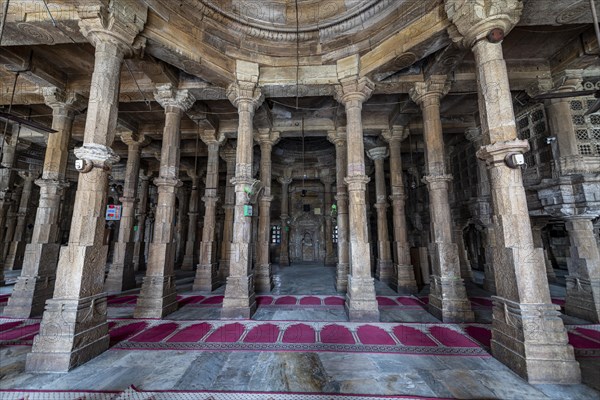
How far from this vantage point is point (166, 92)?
671cm

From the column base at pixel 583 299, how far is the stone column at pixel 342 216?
5.58 m

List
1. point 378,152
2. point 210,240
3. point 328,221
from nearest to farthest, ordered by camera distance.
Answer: point 210,240, point 378,152, point 328,221

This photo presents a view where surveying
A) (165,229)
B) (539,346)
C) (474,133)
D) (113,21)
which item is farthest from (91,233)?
(474,133)

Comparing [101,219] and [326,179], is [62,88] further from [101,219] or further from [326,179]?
[326,179]

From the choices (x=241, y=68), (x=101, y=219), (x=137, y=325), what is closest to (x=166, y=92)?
(x=241, y=68)

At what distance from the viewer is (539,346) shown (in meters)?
3.40

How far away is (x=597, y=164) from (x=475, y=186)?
4.23 m

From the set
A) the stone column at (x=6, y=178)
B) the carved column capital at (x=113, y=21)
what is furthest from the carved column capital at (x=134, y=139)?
the carved column capital at (x=113, y=21)

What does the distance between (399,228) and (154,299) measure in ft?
25.7

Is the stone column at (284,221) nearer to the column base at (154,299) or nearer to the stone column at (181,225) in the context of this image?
the stone column at (181,225)

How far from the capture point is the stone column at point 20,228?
43.8 ft

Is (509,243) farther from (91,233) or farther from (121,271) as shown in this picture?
(121,271)

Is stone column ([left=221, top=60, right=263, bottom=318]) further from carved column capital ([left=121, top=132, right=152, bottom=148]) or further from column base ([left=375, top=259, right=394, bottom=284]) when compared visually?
column base ([left=375, top=259, right=394, bottom=284])

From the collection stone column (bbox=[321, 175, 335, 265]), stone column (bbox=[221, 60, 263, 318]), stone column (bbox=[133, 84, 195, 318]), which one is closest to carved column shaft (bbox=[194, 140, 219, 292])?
stone column (bbox=[133, 84, 195, 318])
